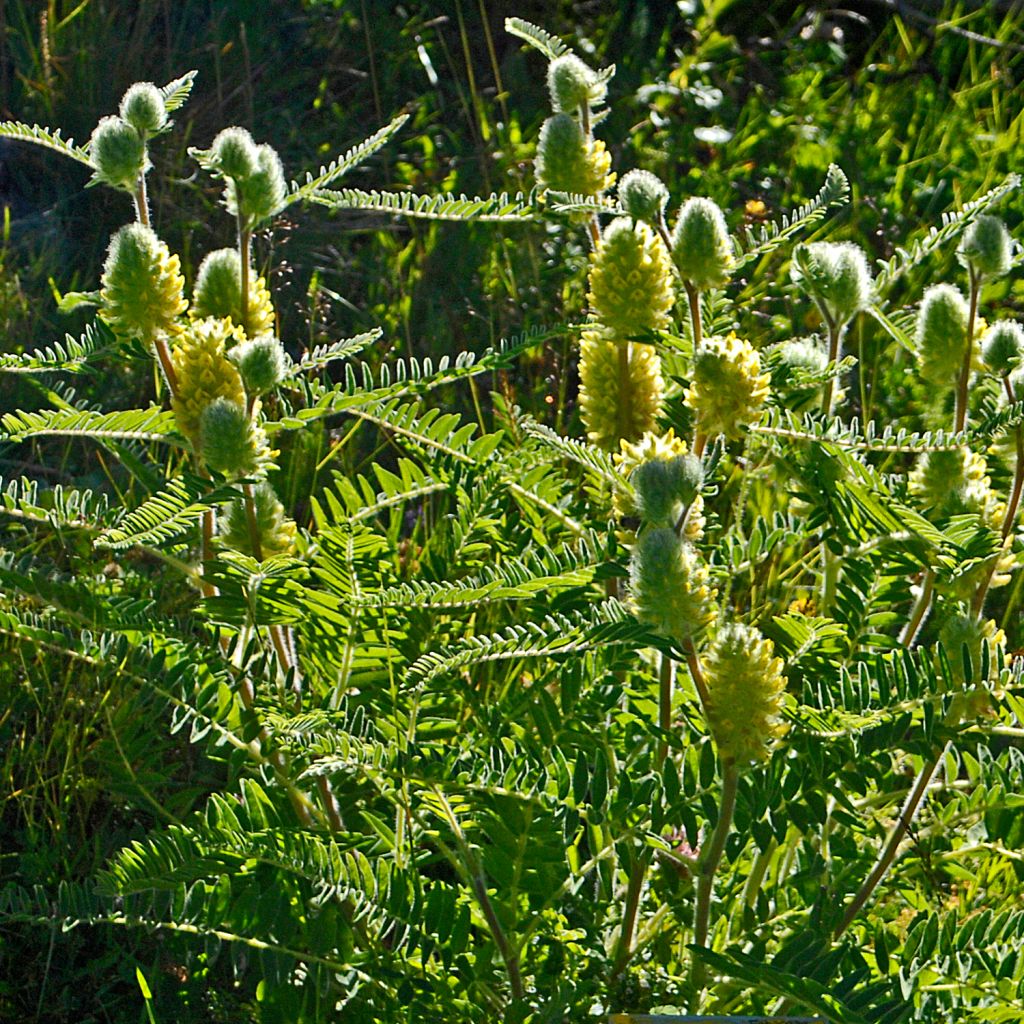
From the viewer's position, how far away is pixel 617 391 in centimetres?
132

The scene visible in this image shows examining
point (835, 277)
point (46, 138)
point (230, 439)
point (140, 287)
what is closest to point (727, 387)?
point (835, 277)

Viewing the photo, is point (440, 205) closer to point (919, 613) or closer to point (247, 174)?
point (247, 174)

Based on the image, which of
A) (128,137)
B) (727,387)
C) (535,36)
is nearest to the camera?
(727,387)

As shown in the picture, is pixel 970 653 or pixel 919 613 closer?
pixel 970 653

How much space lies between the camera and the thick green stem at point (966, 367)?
4.17 ft

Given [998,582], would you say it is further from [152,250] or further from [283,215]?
[283,215]

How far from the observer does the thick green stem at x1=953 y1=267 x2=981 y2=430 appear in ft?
4.17

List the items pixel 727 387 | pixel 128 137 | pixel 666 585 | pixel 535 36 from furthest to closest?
pixel 535 36, pixel 128 137, pixel 727 387, pixel 666 585

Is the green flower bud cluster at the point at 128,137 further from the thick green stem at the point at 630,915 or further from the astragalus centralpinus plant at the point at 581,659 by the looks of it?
the thick green stem at the point at 630,915

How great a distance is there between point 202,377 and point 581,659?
407mm

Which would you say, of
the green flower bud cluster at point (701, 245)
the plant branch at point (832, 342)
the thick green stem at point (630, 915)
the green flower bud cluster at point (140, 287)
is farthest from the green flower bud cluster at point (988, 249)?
the green flower bud cluster at point (140, 287)

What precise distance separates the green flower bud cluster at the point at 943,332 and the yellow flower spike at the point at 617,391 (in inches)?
9.6

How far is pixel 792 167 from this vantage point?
326cm

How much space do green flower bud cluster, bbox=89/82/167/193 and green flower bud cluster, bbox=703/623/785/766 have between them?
639 mm
